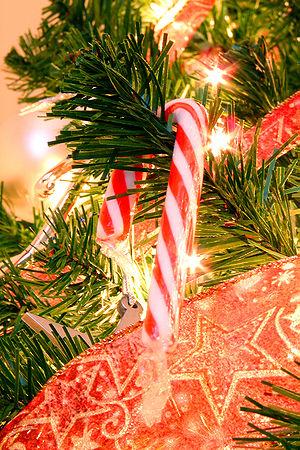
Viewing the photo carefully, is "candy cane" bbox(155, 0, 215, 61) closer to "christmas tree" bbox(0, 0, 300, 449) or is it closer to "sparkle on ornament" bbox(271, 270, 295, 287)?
"christmas tree" bbox(0, 0, 300, 449)

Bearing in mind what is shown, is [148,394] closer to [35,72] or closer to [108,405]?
[108,405]

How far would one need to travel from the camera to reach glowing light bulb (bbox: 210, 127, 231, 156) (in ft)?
1.53

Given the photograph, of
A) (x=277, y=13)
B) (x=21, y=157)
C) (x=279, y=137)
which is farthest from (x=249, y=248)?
(x=277, y=13)

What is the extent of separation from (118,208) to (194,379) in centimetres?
13

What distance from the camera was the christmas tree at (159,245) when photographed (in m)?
0.38

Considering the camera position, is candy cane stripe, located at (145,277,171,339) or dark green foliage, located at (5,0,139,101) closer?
candy cane stripe, located at (145,277,171,339)

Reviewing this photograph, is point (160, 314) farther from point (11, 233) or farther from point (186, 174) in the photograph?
point (11, 233)

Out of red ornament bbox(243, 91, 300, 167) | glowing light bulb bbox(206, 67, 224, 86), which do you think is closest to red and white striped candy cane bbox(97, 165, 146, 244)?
red ornament bbox(243, 91, 300, 167)

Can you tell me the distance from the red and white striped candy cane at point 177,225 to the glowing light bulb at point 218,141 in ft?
0.14

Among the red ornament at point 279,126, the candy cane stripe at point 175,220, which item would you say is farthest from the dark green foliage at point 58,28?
the candy cane stripe at point 175,220

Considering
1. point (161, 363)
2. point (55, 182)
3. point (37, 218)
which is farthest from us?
point (37, 218)

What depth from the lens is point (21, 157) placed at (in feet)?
2.30

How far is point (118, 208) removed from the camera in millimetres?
448

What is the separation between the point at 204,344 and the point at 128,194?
11 cm
